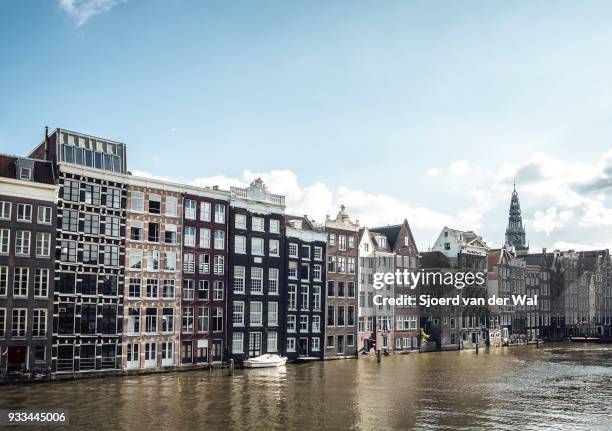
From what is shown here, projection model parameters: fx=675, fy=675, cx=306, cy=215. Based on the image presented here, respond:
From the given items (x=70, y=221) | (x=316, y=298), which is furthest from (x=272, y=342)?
(x=70, y=221)

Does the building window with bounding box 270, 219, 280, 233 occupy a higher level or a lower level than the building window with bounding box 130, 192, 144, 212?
lower

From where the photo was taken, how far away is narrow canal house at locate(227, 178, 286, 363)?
286 feet

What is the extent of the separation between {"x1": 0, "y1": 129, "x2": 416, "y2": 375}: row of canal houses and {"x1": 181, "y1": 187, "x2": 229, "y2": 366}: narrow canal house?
136 mm

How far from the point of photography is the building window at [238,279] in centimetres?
8725

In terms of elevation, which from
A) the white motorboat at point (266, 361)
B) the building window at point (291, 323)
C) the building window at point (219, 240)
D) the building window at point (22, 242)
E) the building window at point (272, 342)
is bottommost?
the white motorboat at point (266, 361)

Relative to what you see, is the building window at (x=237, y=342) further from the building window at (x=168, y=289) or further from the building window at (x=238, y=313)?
the building window at (x=168, y=289)

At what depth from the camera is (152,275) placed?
259 feet

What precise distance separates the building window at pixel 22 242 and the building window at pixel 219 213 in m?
24.3

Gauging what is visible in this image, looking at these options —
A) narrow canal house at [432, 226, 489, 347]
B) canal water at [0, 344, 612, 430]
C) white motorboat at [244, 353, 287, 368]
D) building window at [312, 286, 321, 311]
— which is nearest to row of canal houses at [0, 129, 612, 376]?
building window at [312, 286, 321, 311]

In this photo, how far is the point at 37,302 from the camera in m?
68.3

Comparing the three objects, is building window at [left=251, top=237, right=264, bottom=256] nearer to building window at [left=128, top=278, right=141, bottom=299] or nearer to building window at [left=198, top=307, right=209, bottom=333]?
building window at [left=198, top=307, right=209, bottom=333]

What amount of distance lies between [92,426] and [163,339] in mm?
34026

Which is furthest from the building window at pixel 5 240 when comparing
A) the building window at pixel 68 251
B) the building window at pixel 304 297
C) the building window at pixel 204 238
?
the building window at pixel 304 297

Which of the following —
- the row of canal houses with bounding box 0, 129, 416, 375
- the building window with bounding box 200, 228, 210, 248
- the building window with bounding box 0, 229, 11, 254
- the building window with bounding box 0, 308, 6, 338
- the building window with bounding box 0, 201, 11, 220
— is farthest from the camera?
the building window with bounding box 200, 228, 210, 248
